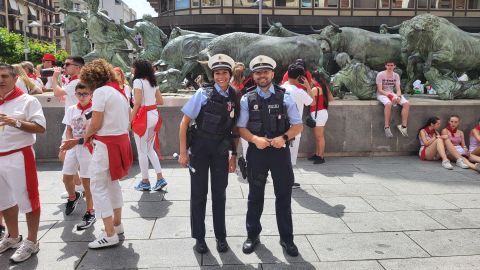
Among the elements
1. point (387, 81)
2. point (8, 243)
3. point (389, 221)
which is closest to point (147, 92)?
point (8, 243)

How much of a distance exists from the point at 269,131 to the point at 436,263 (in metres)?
1.87

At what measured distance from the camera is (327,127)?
773 centimetres

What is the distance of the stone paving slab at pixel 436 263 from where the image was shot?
3.39m

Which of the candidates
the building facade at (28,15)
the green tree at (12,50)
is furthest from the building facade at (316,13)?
the building facade at (28,15)

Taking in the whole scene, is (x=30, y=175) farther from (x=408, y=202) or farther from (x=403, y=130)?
(x=403, y=130)

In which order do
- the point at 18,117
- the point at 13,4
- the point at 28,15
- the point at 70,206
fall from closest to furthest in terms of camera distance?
1. the point at 18,117
2. the point at 70,206
3. the point at 13,4
4. the point at 28,15

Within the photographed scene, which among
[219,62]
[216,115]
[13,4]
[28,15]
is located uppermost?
[13,4]

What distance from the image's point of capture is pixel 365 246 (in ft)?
12.5

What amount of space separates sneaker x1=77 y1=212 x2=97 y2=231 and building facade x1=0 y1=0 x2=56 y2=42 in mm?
50125

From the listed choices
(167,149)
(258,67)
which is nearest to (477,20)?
(167,149)

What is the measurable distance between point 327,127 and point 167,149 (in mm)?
Result: 3126

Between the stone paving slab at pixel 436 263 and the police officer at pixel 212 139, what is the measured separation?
1508 mm

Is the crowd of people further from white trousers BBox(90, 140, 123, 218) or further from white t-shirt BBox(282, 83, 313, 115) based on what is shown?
white t-shirt BBox(282, 83, 313, 115)

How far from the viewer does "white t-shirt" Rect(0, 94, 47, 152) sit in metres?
3.47
